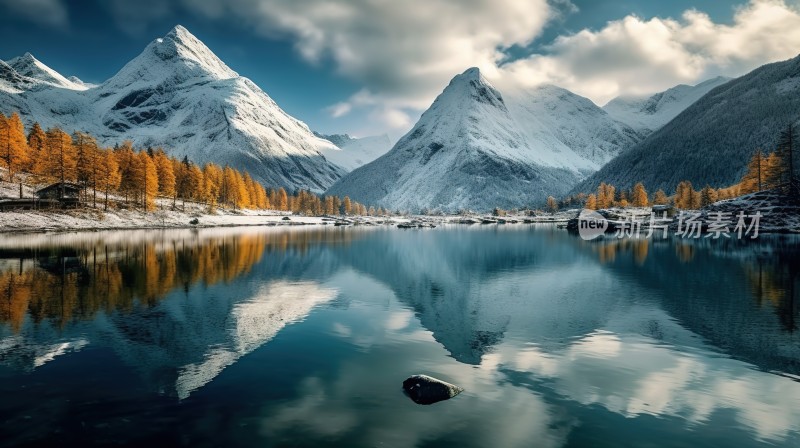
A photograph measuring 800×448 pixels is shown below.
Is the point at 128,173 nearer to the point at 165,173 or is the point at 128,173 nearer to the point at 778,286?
the point at 165,173

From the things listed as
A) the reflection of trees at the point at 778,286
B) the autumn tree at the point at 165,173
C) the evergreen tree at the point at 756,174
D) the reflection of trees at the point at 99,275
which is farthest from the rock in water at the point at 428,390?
the evergreen tree at the point at 756,174

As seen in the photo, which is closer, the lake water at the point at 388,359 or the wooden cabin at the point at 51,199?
the lake water at the point at 388,359

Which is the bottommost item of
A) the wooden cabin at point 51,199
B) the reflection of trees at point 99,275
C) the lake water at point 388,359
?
the lake water at point 388,359

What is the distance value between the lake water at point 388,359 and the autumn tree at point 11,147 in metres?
71.4

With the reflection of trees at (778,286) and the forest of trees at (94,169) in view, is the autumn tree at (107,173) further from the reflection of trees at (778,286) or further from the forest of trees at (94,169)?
the reflection of trees at (778,286)

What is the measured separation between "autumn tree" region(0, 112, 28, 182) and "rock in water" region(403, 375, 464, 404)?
117 metres

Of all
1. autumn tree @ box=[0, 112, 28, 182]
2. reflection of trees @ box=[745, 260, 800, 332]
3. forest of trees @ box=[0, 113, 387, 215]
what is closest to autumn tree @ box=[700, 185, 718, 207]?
reflection of trees @ box=[745, 260, 800, 332]

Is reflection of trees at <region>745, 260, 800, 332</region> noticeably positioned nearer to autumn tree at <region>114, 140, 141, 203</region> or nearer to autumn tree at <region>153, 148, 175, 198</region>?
autumn tree at <region>114, 140, 141, 203</region>

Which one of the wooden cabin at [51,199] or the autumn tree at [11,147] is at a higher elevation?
the autumn tree at [11,147]

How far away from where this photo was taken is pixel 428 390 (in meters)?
15.3

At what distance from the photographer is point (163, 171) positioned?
122 meters

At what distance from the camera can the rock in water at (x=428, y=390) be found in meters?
15.1

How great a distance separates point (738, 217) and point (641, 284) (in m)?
90.8

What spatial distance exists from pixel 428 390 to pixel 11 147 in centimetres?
11838
